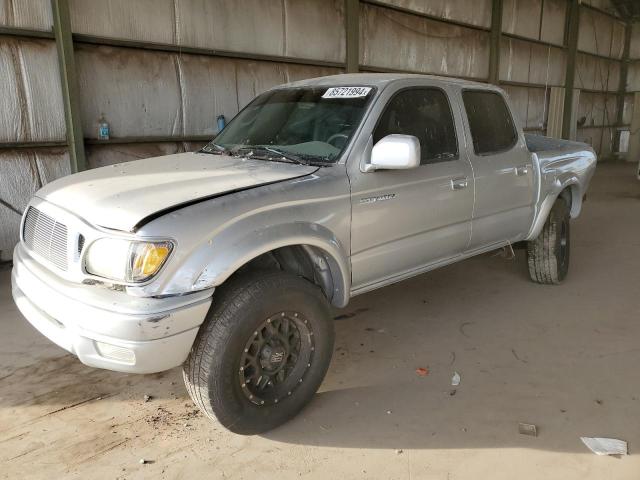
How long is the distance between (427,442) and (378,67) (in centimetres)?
825

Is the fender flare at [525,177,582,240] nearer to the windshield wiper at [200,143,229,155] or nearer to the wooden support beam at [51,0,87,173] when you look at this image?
the windshield wiper at [200,143,229,155]

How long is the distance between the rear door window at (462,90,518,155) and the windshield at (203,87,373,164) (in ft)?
3.36

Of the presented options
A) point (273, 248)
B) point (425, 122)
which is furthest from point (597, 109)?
point (273, 248)

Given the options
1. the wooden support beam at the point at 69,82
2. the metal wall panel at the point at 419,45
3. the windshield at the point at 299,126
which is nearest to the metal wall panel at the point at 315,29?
the metal wall panel at the point at 419,45

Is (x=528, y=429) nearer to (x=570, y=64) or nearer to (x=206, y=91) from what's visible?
(x=206, y=91)

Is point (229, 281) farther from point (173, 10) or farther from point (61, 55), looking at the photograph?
point (173, 10)

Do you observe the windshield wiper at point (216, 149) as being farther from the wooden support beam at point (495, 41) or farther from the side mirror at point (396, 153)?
the wooden support beam at point (495, 41)

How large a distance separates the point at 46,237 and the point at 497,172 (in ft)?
10.1

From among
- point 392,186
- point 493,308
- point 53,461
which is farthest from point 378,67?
point 53,461

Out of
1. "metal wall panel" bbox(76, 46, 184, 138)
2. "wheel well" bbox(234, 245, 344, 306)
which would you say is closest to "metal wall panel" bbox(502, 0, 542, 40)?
"metal wall panel" bbox(76, 46, 184, 138)

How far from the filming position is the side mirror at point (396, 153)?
9.41ft

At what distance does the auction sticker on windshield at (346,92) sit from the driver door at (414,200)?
0.58 ft

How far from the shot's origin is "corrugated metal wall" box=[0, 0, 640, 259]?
219 inches

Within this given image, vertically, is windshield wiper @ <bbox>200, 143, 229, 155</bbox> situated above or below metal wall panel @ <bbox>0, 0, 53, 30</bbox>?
below
